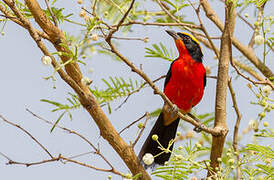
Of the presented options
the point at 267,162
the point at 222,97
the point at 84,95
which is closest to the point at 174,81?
the point at 222,97

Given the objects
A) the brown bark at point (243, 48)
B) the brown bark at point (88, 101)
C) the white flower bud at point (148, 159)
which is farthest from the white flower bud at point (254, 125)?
the brown bark at point (243, 48)

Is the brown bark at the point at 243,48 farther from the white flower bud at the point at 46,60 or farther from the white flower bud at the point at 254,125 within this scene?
the white flower bud at the point at 46,60

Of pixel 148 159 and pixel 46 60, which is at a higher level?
pixel 46 60

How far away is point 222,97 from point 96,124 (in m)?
1.05

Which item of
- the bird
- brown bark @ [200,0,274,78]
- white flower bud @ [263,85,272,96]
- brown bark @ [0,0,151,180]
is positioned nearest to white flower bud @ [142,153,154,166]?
brown bark @ [0,0,151,180]

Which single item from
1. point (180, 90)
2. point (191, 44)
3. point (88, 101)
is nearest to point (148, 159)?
point (88, 101)

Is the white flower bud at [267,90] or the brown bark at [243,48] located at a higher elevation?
the brown bark at [243,48]

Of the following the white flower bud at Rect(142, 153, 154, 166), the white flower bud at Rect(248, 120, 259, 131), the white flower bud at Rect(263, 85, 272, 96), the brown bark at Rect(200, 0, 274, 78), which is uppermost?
the brown bark at Rect(200, 0, 274, 78)

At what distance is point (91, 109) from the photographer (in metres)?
3.28

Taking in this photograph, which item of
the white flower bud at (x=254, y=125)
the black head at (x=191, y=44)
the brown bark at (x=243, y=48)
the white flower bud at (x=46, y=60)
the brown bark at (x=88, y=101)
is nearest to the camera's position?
the white flower bud at (x=46, y=60)

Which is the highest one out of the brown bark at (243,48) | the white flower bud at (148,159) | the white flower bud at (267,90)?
the brown bark at (243,48)

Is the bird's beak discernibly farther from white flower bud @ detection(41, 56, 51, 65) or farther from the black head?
white flower bud @ detection(41, 56, 51, 65)

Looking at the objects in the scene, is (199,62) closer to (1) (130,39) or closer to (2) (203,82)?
(2) (203,82)

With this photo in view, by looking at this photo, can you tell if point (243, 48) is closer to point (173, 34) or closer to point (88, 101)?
point (173, 34)
